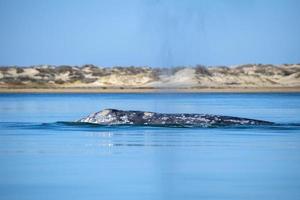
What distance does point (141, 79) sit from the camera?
162375 mm

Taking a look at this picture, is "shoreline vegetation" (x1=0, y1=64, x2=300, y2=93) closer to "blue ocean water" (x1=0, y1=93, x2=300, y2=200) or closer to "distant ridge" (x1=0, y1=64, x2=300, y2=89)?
"distant ridge" (x1=0, y1=64, x2=300, y2=89)

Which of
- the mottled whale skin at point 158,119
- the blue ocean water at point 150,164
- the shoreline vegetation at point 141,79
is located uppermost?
the shoreline vegetation at point 141,79

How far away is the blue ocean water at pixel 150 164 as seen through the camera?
57.3 feet

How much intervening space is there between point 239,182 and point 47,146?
31.4 ft

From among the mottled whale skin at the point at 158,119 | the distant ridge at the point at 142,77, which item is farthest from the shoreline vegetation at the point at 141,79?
the mottled whale skin at the point at 158,119

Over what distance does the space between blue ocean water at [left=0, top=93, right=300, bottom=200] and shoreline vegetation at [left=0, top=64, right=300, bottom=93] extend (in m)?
105

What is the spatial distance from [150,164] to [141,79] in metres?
141

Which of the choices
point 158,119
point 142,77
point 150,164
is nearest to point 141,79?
point 142,77

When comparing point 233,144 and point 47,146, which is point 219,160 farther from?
point 47,146

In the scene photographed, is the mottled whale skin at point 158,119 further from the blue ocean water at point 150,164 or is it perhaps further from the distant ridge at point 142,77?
the distant ridge at point 142,77

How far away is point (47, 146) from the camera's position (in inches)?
1053

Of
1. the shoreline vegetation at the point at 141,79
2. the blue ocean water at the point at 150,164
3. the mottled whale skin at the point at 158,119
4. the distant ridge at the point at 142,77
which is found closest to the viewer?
the blue ocean water at the point at 150,164

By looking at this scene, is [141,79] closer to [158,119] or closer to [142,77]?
[142,77]

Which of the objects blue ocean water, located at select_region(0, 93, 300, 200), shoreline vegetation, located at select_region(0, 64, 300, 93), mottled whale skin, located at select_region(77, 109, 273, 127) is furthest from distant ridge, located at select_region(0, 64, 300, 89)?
blue ocean water, located at select_region(0, 93, 300, 200)
